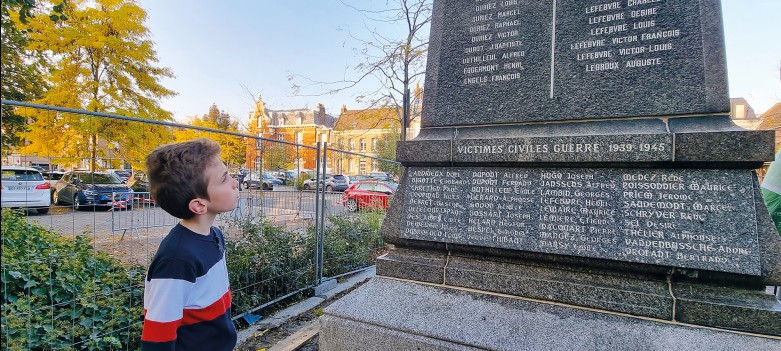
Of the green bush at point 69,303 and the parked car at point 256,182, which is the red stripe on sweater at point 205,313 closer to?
the green bush at point 69,303

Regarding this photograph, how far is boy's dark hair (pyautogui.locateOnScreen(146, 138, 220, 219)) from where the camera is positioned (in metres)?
2.03

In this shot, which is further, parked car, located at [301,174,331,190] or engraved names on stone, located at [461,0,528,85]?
parked car, located at [301,174,331,190]

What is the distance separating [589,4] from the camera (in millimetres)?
3189

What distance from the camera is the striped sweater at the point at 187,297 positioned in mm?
1740

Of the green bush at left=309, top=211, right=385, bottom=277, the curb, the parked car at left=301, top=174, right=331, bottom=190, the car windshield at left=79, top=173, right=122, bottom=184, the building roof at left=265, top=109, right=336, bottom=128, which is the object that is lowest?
the curb

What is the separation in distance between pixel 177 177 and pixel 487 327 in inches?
84.3

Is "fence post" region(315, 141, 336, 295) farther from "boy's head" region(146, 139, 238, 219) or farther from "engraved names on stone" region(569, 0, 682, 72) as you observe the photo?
"engraved names on stone" region(569, 0, 682, 72)

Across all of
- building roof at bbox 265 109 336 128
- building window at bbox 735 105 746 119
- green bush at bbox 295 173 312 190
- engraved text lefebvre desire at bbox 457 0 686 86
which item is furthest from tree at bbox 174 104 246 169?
building window at bbox 735 105 746 119

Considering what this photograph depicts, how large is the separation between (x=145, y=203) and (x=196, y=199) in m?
2.06

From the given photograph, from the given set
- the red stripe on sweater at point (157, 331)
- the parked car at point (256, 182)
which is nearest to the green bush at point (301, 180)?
the parked car at point (256, 182)

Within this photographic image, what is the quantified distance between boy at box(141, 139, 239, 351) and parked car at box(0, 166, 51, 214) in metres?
1.76

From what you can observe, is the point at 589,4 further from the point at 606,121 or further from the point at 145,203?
the point at 145,203

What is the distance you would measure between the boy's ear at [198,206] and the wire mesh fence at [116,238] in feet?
4.59

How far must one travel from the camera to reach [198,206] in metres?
2.05
